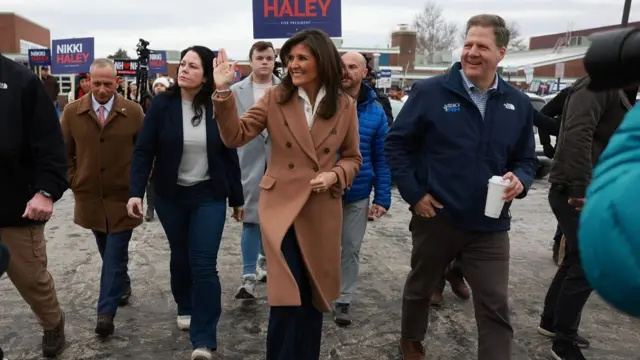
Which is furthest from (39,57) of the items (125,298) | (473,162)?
(473,162)

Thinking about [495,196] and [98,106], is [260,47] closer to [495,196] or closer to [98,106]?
[98,106]

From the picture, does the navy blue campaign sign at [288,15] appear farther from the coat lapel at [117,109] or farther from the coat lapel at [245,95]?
the coat lapel at [117,109]

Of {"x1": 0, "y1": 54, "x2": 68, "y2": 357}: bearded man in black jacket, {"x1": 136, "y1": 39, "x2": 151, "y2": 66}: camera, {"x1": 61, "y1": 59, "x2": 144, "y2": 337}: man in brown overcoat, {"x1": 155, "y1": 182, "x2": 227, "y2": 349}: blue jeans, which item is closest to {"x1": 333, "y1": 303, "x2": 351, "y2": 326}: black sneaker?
{"x1": 155, "y1": 182, "x2": 227, "y2": 349}: blue jeans

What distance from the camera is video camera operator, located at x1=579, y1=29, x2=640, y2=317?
105 cm

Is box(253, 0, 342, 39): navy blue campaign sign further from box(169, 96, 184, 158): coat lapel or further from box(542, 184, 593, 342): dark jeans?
box(542, 184, 593, 342): dark jeans

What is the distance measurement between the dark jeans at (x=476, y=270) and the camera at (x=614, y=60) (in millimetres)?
2241

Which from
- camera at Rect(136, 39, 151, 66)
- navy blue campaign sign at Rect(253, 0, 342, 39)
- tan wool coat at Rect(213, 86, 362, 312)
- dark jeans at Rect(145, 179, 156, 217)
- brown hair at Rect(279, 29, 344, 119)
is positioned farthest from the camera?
camera at Rect(136, 39, 151, 66)

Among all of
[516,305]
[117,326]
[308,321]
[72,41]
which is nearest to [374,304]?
[516,305]

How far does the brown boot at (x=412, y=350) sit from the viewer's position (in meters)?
3.76

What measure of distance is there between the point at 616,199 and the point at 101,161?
3.84m

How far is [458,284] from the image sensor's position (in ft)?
16.5

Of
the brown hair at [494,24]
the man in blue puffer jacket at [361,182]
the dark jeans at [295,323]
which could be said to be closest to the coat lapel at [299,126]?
the dark jeans at [295,323]

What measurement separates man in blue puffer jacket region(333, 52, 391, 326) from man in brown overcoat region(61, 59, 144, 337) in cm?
155

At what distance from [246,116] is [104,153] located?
1592mm
